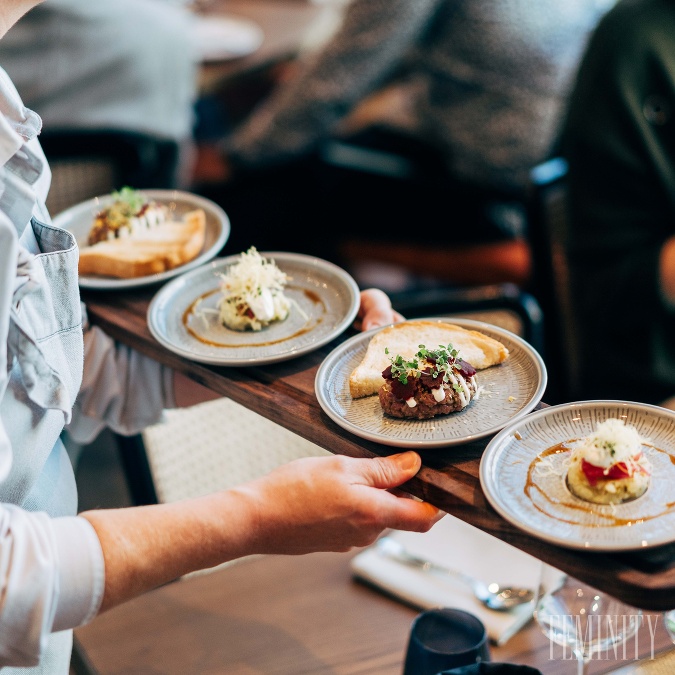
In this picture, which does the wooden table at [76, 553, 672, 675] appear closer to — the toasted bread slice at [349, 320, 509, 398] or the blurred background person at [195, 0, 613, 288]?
the toasted bread slice at [349, 320, 509, 398]

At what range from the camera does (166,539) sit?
934 millimetres

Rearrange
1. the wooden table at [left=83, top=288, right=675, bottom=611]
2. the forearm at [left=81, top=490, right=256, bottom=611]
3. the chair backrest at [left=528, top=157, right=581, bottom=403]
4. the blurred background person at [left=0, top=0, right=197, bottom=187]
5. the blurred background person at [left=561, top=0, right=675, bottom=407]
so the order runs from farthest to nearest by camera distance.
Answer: the blurred background person at [left=0, top=0, right=197, bottom=187] → the chair backrest at [left=528, top=157, right=581, bottom=403] → the blurred background person at [left=561, top=0, right=675, bottom=407] → the forearm at [left=81, top=490, right=256, bottom=611] → the wooden table at [left=83, top=288, right=675, bottom=611]

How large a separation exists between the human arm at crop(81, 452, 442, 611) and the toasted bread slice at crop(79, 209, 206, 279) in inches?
21.8

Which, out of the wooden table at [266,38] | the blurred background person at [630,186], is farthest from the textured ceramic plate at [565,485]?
the wooden table at [266,38]

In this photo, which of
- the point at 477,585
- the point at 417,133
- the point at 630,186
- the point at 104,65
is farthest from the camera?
the point at 417,133

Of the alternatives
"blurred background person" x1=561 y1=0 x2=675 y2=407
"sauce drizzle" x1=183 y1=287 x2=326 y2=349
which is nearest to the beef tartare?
"sauce drizzle" x1=183 y1=287 x2=326 y2=349

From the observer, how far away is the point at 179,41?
106 inches

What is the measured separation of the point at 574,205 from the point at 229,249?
2.03 meters

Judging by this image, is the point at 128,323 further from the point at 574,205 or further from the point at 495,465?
the point at 574,205

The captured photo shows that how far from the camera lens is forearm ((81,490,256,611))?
92 centimetres

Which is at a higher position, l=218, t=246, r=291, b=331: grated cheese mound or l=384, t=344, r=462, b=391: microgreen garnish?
l=384, t=344, r=462, b=391: microgreen garnish

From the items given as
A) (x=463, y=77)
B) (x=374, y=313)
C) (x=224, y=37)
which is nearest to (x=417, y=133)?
(x=463, y=77)

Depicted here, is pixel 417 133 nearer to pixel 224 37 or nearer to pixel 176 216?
pixel 224 37

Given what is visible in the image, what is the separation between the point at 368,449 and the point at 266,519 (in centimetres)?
15
